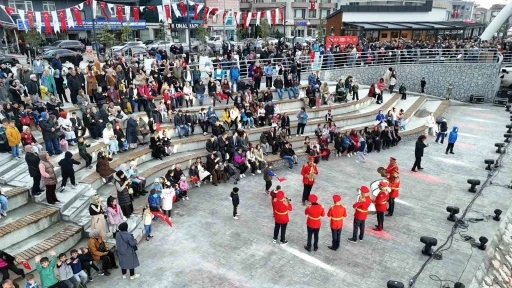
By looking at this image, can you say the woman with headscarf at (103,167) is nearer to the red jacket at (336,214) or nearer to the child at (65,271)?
the child at (65,271)

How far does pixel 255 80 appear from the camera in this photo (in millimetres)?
21547

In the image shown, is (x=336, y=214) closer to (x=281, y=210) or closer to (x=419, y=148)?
(x=281, y=210)

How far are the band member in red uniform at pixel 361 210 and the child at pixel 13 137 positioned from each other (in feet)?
34.8

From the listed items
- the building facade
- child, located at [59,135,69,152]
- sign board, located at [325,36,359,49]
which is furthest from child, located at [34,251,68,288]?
the building facade

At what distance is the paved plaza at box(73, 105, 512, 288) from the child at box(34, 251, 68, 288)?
103 cm

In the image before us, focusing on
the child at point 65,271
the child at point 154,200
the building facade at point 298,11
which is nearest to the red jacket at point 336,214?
the child at point 154,200

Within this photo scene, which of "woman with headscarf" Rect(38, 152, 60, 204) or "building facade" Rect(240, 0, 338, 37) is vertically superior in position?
"building facade" Rect(240, 0, 338, 37)

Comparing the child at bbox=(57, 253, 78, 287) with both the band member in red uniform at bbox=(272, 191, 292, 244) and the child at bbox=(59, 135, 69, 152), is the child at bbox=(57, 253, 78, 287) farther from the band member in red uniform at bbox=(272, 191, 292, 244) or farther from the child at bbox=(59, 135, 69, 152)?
the child at bbox=(59, 135, 69, 152)

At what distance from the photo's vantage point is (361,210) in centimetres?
1048

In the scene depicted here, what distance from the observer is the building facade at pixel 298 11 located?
6738 centimetres

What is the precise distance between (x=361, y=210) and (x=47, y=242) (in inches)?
313

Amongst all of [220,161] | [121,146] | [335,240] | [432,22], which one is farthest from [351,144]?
[432,22]

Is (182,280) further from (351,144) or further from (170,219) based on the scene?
(351,144)

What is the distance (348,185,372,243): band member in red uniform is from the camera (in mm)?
10320
